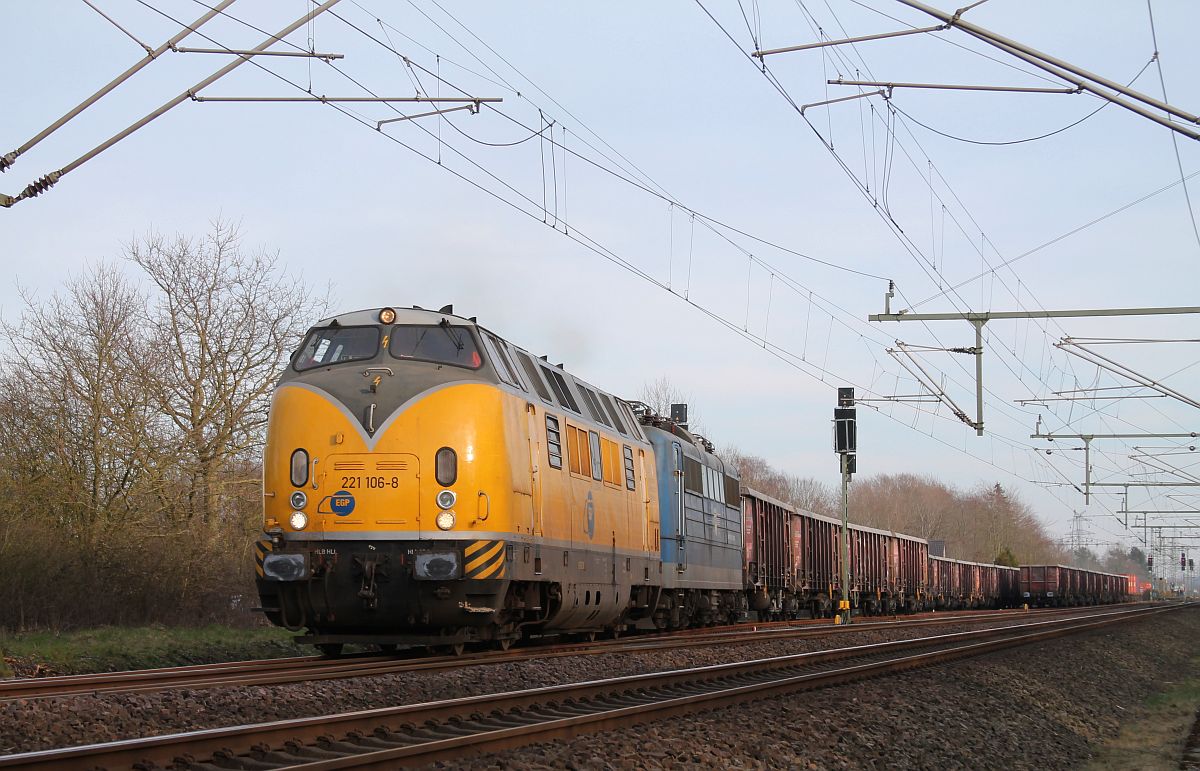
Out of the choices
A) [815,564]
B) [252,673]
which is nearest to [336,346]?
[252,673]

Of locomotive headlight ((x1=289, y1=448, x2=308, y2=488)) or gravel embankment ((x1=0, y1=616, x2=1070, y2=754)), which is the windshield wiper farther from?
gravel embankment ((x1=0, y1=616, x2=1070, y2=754))

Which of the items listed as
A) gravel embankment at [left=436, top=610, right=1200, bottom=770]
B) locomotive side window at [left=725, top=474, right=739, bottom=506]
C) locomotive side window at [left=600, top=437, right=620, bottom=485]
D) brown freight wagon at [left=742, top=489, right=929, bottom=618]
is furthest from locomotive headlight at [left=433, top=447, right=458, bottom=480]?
brown freight wagon at [left=742, top=489, right=929, bottom=618]

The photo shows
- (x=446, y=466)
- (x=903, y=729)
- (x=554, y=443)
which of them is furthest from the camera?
(x=554, y=443)

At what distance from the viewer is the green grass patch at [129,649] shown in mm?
13578

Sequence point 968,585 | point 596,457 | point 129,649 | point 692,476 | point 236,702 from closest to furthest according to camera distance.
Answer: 1. point 236,702
2. point 129,649
3. point 596,457
4. point 692,476
5. point 968,585

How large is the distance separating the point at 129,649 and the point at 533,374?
20.8ft

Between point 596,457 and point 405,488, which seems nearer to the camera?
point 405,488

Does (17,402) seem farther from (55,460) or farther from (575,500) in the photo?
(575,500)

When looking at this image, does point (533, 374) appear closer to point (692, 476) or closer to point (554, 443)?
point (554, 443)

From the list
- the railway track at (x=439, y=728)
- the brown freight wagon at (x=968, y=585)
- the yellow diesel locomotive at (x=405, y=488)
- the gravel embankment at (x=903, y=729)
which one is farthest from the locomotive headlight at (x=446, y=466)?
the brown freight wagon at (x=968, y=585)

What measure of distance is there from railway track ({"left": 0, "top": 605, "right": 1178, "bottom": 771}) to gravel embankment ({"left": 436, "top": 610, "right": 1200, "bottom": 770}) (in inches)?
9.2

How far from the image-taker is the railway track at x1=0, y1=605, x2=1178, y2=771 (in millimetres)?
6805

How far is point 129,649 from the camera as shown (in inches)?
595


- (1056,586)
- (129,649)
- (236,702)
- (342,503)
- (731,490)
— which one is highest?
(731,490)
